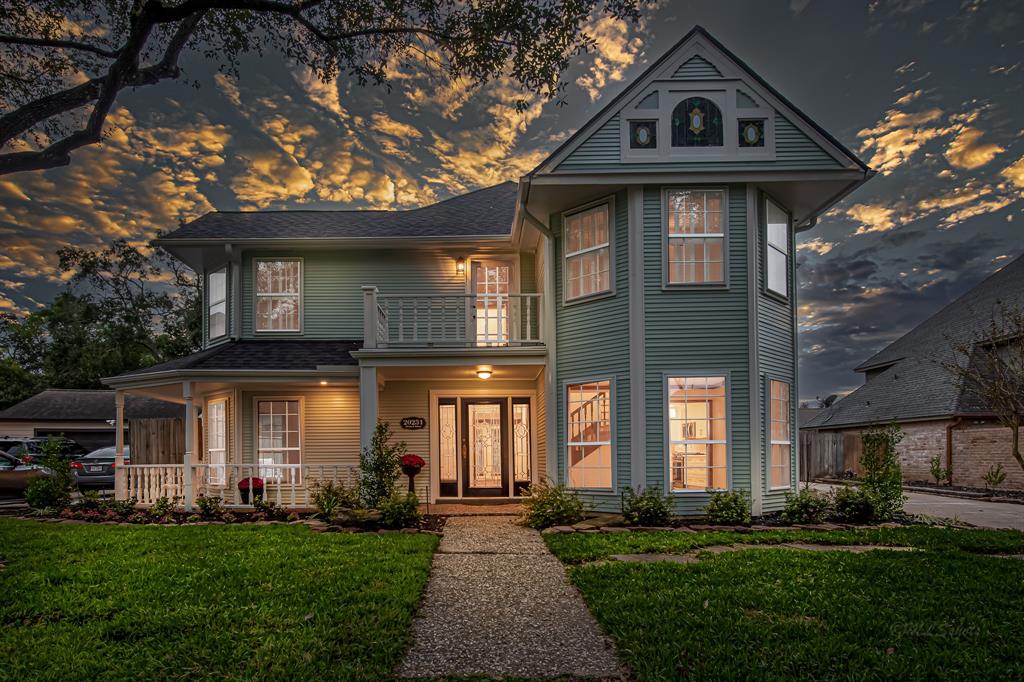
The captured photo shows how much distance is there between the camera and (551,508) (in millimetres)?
10242

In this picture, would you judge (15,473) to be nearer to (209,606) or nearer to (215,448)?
(215,448)

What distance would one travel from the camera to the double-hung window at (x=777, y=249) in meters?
11.3

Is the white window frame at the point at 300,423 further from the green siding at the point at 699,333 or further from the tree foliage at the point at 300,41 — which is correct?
the green siding at the point at 699,333

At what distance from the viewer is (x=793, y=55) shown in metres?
16.5

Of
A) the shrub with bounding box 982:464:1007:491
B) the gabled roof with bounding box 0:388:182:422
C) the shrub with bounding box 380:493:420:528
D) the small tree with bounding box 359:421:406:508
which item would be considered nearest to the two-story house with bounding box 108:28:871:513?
the small tree with bounding box 359:421:406:508

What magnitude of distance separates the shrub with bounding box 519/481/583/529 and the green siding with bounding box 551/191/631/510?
0.68 m

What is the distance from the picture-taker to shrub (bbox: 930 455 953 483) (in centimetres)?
1902

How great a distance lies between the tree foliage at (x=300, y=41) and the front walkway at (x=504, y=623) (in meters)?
7.61

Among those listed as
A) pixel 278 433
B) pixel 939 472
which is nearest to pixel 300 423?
pixel 278 433

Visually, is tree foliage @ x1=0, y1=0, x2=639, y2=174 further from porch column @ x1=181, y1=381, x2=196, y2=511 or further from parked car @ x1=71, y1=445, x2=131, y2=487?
parked car @ x1=71, y1=445, x2=131, y2=487

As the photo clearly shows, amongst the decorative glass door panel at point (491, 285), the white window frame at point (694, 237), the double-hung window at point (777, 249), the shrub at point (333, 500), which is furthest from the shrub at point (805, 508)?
the shrub at point (333, 500)

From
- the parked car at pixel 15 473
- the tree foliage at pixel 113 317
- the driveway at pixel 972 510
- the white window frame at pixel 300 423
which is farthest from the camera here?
the tree foliage at pixel 113 317

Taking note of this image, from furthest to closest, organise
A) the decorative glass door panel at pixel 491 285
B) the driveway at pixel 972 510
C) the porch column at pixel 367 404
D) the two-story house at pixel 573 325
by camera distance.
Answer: the decorative glass door panel at pixel 491 285 < the porch column at pixel 367 404 < the driveway at pixel 972 510 < the two-story house at pixel 573 325

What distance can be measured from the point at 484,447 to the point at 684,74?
26.7 feet
